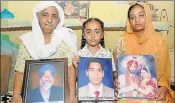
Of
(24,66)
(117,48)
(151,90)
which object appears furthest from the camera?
(117,48)

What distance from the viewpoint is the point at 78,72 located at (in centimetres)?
170

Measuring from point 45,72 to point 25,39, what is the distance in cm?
38

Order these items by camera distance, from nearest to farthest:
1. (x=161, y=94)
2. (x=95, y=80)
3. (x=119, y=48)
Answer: (x=95, y=80) < (x=161, y=94) < (x=119, y=48)

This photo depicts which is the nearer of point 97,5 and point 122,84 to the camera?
point 122,84

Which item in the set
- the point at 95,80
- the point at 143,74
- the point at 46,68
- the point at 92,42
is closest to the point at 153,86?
the point at 143,74

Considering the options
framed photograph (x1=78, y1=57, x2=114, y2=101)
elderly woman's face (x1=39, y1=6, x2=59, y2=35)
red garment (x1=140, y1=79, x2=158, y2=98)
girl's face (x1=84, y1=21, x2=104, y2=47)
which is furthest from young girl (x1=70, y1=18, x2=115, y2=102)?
red garment (x1=140, y1=79, x2=158, y2=98)

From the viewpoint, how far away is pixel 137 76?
170 cm

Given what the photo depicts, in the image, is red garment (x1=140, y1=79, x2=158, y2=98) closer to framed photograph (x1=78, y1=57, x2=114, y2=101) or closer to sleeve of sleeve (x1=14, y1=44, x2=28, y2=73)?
framed photograph (x1=78, y1=57, x2=114, y2=101)

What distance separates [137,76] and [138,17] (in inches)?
19.0

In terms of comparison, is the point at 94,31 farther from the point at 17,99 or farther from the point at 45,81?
the point at 17,99

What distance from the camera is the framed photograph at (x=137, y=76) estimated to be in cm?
166

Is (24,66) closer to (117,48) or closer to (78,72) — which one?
(78,72)

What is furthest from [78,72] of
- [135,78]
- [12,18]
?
[12,18]

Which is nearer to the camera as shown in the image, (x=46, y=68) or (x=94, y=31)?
(x=46, y=68)
